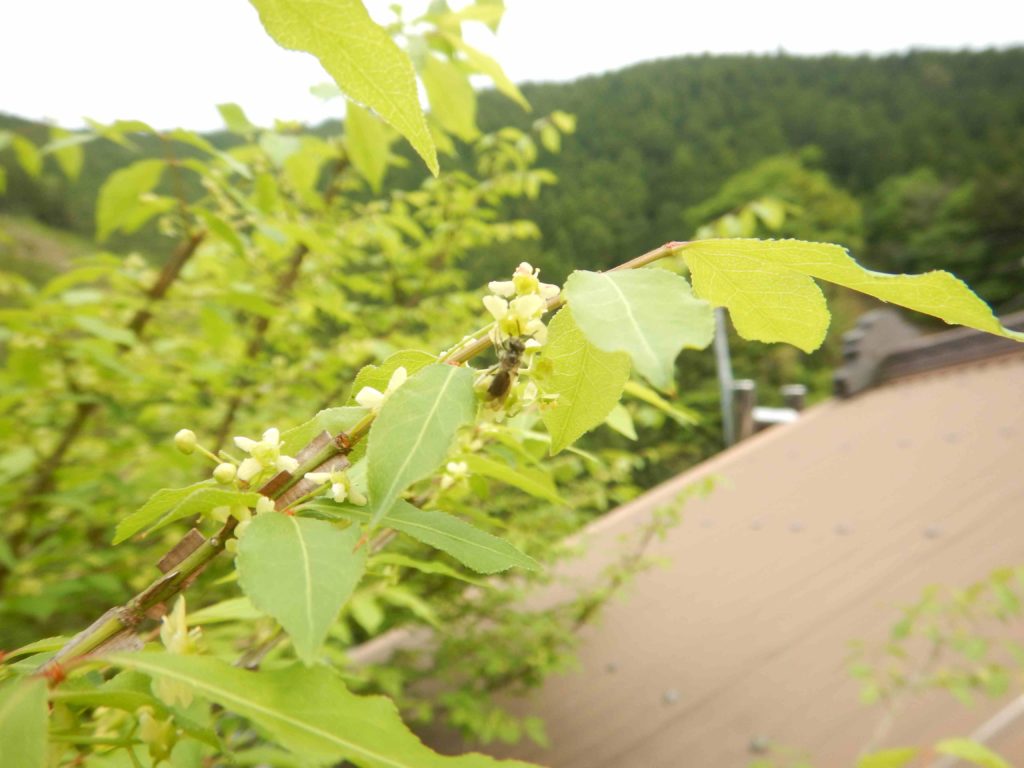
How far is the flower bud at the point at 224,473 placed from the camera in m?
0.46

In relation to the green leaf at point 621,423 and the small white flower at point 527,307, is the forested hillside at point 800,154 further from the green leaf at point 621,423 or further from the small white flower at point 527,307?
the small white flower at point 527,307

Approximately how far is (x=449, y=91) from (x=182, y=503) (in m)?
1.23

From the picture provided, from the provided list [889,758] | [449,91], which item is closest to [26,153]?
[449,91]

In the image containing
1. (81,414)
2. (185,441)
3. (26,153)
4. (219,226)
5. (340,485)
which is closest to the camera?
(340,485)

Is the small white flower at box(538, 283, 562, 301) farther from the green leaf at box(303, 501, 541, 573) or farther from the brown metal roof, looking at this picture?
the brown metal roof

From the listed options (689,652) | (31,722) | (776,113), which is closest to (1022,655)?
(689,652)

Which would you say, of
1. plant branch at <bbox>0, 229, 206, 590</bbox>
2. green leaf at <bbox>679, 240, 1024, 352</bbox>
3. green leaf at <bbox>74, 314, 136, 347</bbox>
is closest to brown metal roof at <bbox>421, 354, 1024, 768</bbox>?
plant branch at <bbox>0, 229, 206, 590</bbox>

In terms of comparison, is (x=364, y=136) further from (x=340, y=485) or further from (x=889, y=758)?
(x=889, y=758)

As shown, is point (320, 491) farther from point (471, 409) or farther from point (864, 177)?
point (864, 177)

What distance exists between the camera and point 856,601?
3.35m

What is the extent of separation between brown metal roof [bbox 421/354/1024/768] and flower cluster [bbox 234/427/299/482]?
241 centimetres

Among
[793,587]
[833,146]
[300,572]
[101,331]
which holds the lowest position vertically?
[793,587]

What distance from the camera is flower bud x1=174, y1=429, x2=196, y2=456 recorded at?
543 millimetres

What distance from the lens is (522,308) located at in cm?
41
